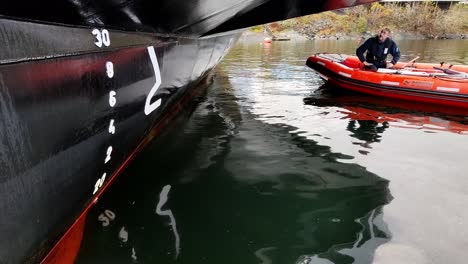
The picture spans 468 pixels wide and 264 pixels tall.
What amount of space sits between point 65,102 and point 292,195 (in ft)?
8.99

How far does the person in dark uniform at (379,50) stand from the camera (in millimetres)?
9953

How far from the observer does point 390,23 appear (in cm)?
6412

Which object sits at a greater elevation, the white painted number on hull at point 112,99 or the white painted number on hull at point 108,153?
the white painted number on hull at point 112,99

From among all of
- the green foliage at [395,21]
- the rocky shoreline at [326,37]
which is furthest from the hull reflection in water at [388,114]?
the green foliage at [395,21]

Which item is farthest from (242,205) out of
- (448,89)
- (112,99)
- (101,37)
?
(448,89)

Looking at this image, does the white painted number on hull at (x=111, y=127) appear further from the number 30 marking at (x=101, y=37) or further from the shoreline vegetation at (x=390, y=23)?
the shoreline vegetation at (x=390, y=23)

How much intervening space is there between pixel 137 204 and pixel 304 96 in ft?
23.4

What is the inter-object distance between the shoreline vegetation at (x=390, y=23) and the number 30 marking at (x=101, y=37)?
5846 cm

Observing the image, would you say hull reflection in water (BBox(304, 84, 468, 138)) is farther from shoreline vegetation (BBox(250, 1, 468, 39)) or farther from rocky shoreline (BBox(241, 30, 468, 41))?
shoreline vegetation (BBox(250, 1, 468, 39))

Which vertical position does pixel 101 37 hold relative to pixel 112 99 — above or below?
above

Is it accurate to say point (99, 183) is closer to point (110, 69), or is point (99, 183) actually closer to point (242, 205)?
point (110, 69)

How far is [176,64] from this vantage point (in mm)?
4492

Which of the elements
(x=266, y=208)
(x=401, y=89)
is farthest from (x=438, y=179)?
(x=401, y=89)

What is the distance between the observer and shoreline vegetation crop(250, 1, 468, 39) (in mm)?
58125
